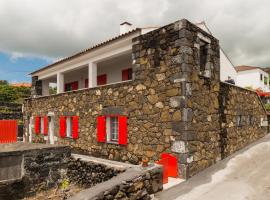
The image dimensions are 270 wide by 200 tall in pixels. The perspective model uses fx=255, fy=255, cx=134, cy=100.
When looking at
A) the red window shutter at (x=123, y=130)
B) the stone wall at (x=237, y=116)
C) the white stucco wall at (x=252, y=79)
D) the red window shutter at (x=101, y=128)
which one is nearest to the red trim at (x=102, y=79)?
the red window shutter at (x=101, y=128)

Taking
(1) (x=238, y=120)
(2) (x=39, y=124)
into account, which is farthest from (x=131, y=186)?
(2) (x=39, y=124)

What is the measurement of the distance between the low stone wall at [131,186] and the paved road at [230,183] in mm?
335

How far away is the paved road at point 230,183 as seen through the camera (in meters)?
6.14

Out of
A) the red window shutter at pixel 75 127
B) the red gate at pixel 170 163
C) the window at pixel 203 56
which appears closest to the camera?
the red gate at pixel 170 163

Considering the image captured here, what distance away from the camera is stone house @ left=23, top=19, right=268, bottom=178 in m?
7.74

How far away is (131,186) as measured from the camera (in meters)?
5.82

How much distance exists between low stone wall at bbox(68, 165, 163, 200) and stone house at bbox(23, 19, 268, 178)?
4.44 ft

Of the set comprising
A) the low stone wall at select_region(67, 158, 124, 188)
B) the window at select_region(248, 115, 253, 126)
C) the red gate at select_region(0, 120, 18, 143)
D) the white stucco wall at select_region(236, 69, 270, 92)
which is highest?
the white stucco wall at select_region(236, 69, 270, 92)

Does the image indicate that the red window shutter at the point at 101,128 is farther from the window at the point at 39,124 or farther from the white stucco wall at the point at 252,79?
the white stucco wall at the point at 252,79

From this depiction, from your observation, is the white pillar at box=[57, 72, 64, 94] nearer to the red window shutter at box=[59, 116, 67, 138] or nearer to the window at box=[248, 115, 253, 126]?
the red window shutter at box=[59, 116, 67, 138]

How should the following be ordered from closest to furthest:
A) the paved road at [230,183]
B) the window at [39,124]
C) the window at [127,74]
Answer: the paved road at [230,183] → the window at [127,74] → the window at [39,124]

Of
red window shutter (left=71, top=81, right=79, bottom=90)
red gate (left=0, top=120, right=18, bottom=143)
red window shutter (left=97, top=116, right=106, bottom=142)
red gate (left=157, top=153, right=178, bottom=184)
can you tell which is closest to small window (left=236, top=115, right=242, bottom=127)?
red gate (left=157, top=153, right=178, bottom=184)

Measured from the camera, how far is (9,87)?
31453 mm

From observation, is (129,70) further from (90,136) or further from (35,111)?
(35,111)
